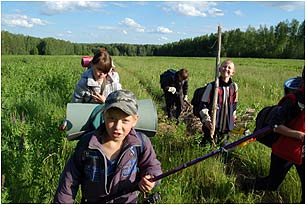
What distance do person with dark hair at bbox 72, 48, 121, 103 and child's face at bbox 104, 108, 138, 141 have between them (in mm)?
1474

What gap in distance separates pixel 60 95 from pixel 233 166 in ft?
16.7

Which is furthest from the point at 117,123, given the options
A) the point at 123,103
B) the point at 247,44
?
the point at 247,44

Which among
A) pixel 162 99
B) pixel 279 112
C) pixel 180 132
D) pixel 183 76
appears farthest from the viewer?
pixel 162 99

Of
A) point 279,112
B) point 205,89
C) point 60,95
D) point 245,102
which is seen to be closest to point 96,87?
point 205,89

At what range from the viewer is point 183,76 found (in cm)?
721

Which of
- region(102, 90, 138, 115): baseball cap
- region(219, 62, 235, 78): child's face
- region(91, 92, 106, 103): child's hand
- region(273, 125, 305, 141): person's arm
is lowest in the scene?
region(273, 125, 305, 141): person's arm

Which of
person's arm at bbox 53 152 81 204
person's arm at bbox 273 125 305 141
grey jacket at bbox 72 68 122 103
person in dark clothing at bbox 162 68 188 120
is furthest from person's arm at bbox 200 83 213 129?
person in dark clothing at bbox 162 68 188 120

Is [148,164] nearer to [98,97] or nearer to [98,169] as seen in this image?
[98,169]

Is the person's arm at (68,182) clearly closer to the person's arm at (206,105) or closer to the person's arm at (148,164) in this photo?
the person's arm at (148,164)

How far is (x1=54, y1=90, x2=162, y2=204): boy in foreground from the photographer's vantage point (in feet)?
6.89

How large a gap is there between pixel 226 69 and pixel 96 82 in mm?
1628

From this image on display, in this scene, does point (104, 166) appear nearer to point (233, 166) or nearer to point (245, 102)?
point (233, 166)

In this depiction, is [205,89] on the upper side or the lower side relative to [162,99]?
upper

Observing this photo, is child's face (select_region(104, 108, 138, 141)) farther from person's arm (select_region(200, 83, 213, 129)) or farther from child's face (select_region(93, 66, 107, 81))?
person's arm (select_region(200, 83, 213, 129))
